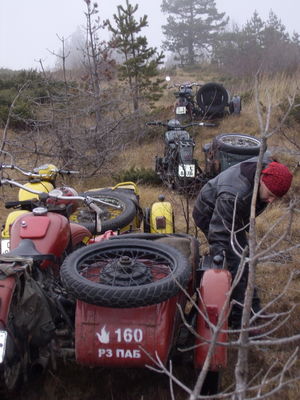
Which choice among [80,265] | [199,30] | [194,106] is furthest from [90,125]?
[199,30]

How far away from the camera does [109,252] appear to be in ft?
9.48

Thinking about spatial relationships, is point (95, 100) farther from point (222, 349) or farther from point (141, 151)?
point (222, 349)

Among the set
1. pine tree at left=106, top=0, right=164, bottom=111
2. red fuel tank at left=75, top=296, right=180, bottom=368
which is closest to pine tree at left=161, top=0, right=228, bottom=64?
pine tree at left=106, top=0, right=164, bottom=111

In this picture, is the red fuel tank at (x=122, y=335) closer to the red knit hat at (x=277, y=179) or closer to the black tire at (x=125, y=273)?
the black tire at (x=125, y=273)

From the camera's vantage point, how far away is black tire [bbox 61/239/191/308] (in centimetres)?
230

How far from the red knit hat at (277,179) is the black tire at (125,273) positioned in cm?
73

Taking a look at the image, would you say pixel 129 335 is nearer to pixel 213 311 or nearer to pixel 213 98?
pixel 213 311

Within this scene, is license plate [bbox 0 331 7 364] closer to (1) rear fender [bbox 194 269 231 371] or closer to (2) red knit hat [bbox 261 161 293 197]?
(1) rear fender [bbox 194 269 231 371]

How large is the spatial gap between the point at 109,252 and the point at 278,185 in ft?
3.68

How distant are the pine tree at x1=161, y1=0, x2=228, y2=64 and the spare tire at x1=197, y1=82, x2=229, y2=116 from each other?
906 inches

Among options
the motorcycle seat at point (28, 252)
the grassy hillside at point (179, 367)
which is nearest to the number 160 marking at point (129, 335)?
the grassy hillside at point (179, 367)

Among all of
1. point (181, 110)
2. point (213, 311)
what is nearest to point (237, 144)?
point (181, 110)

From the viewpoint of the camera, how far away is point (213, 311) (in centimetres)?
255

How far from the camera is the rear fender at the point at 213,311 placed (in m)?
2.45
